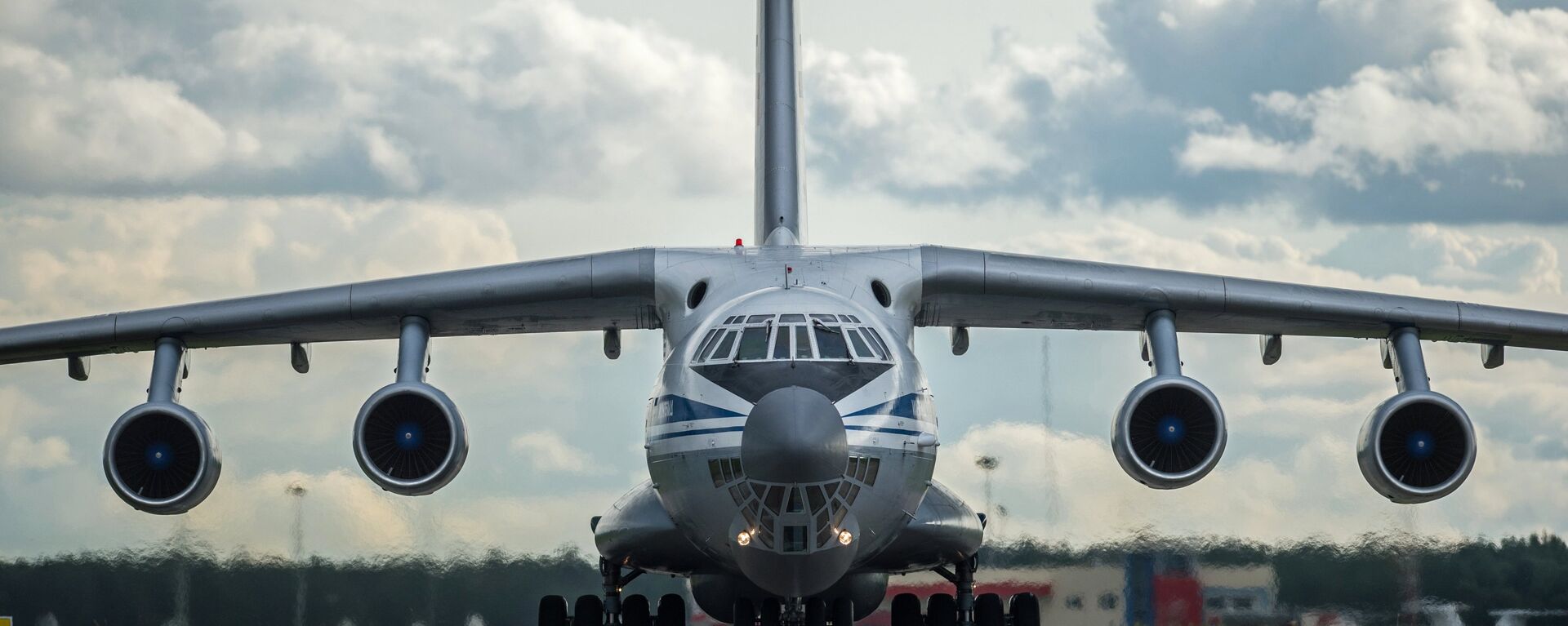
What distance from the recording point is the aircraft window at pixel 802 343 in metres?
7.54

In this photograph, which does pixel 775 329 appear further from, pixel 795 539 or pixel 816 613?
pixel 816 613

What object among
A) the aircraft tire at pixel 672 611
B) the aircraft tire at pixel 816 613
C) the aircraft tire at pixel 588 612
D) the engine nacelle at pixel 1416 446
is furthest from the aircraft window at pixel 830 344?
the engine nacelle at pixel 1416 446

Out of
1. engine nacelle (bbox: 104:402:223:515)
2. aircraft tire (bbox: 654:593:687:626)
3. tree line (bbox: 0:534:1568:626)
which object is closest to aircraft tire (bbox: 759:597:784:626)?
aircraft tire (bbox: 654:593:687:626)

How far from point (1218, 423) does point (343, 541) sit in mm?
6375

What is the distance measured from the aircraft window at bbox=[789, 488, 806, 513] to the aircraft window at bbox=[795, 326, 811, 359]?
2.48 ft

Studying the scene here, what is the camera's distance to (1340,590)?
1206 cm

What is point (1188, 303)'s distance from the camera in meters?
9.73

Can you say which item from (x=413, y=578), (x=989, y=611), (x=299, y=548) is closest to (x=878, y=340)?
(x=989, y=611)

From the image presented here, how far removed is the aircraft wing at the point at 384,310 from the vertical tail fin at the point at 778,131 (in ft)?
3.79

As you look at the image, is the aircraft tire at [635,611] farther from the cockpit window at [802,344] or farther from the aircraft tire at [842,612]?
the cockpit window at [802,344]

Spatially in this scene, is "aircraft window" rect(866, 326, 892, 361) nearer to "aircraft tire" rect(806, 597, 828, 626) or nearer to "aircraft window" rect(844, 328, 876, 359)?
"aircraft window" rect(844, 328, 876, 359)

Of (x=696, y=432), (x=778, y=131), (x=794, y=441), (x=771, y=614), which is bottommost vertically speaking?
(x=771, y=614)

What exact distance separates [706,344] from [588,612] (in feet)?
9.79

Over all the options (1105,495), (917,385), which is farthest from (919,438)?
(1105,495)
